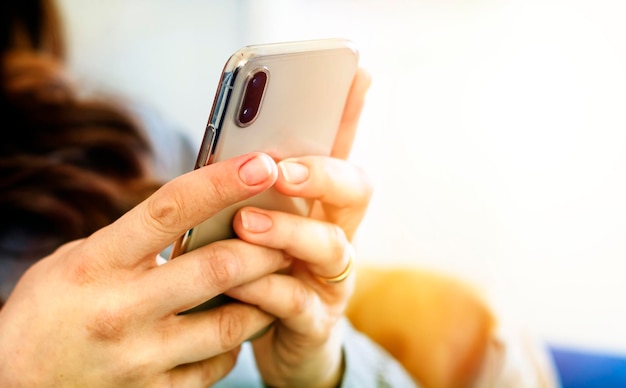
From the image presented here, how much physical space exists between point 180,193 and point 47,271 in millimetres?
129

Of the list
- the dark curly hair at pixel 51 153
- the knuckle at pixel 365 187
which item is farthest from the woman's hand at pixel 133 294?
the dark curly hair at pixel 51 153

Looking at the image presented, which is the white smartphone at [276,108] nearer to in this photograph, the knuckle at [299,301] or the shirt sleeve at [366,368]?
the knuckle at [299,301]

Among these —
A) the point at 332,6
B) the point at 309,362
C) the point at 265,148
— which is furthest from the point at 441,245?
the point at 265,148

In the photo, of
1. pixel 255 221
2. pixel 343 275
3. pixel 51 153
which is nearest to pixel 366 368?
pixel 343 275

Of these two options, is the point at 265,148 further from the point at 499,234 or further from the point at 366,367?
the point at 499,234

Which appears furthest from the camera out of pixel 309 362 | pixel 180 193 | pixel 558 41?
pixel 558 41

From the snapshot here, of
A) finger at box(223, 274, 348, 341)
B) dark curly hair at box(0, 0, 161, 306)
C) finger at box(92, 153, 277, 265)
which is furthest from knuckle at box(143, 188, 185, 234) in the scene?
dark curly hair at box(0, 0, 161, 306)

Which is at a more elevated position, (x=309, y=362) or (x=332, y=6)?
(x=332, y=6)

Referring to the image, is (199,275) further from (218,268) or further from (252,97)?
(252,97)

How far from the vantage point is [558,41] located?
1031 millimetres

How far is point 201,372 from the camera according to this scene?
16.5 inches

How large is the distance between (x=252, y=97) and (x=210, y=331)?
18 cm

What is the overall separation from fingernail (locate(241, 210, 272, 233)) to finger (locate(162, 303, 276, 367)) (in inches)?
3.1

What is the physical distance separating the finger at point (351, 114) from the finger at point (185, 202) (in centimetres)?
16
